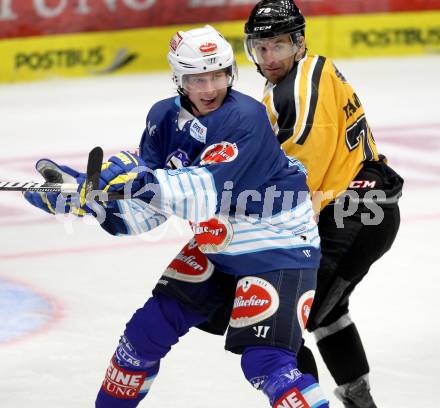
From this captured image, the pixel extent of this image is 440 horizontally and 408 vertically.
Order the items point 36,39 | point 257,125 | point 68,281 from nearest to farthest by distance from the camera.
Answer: point 257,125 → point 68,281 → point 36,39

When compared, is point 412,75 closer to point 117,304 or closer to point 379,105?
point 379,105

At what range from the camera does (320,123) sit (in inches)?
132

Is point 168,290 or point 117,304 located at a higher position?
point 168,290

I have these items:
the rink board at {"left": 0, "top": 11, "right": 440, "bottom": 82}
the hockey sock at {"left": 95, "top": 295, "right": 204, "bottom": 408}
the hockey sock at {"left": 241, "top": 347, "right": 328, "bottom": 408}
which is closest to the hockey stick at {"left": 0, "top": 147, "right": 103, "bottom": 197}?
the hockey sock at {"left": 95, "top": 295, "right": 204, "bottom": 408}

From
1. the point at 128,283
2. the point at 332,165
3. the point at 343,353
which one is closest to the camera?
the point at 332,165

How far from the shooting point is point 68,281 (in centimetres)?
491

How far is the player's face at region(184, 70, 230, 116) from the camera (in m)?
3.09

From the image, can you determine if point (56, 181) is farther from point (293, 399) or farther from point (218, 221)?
point (293, 399)

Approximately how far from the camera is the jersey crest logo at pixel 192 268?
11.0 ft

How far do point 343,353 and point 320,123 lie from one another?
2.59 ft

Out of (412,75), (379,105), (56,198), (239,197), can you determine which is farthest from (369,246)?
(412,75)

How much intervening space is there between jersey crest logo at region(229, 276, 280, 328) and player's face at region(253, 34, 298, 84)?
712 mm

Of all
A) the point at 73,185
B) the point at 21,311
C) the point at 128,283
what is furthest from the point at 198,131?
the point at 128,283

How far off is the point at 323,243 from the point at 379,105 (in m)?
5.15
